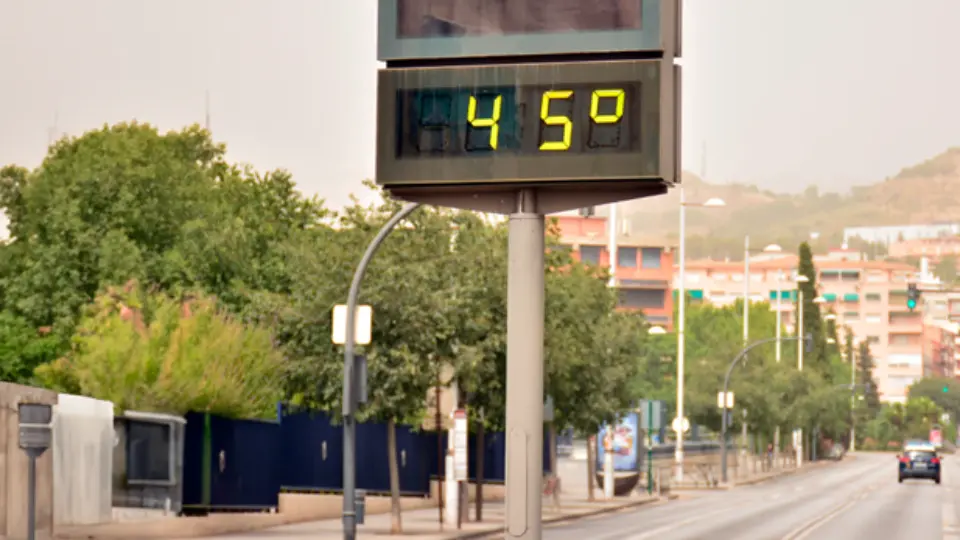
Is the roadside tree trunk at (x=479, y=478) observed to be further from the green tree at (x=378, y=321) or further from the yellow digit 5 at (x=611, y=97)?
the yellow digit 5 at (x=611, y=97)

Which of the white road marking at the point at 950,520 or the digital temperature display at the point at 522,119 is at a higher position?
the digital temperature display at the point at 522,119

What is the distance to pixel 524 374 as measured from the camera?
15.4 m

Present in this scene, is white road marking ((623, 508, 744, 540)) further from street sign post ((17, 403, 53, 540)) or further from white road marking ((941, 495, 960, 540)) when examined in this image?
street sign post ((17, 403, 53, 540))

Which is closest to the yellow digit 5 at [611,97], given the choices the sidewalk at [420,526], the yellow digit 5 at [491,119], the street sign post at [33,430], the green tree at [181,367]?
the yellow digit 5 at [491,119]

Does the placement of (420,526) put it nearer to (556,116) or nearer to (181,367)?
(181,367)

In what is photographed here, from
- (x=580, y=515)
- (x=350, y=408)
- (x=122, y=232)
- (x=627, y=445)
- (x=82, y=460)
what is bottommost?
(x=580, y=515)

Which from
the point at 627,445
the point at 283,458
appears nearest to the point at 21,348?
the point at 627,445

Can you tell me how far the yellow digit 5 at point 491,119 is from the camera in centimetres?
1477

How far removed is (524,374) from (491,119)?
7.02ft

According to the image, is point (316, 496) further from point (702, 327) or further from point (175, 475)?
point (702, 327)

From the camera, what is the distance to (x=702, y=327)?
167750 mm

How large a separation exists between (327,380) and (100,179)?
34082mm

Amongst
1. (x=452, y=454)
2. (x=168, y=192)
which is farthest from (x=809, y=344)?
(x=452, y=454)

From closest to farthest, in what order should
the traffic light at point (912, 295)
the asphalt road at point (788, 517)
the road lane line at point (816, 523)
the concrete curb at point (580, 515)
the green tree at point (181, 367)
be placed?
the green tree at point (181, 367) → the concrete curb at point (580, 515) → the road lane line at point (816, 523) → the asphalt road at point (788, 517) → the traffic light at point (912, 295)
